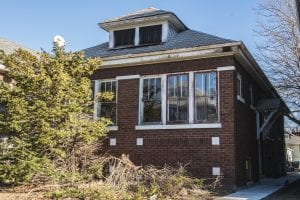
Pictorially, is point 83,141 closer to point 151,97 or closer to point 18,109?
point 18,109

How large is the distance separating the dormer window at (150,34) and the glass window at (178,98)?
Answer: 242 centimetres

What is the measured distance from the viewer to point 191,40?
15180mm

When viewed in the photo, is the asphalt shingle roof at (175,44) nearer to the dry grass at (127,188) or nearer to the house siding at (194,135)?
the house siding at (194,135)

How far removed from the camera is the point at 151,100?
14.8 meters

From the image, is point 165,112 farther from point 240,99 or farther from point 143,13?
point 143,13

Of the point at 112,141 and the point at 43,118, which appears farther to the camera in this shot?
the point at 112,141

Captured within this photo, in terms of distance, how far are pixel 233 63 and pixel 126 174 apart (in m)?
5.40

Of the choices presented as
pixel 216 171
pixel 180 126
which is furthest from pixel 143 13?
pixel 216 171

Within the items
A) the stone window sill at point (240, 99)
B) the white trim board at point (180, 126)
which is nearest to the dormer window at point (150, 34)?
the white trim board at point (180, 126)

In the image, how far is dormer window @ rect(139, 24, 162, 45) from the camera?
640 inches

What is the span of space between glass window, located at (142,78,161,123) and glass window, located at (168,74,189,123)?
0.44 metres

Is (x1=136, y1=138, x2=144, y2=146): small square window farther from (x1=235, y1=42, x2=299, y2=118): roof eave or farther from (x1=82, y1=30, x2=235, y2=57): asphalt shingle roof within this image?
(x1=235, y1=42, x2=299, y2=118): roof eave


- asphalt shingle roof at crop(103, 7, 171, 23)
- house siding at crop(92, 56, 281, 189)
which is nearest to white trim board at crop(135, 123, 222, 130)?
house siding at crop(92, 56, 281, 189)

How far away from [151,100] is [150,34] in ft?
10.4
